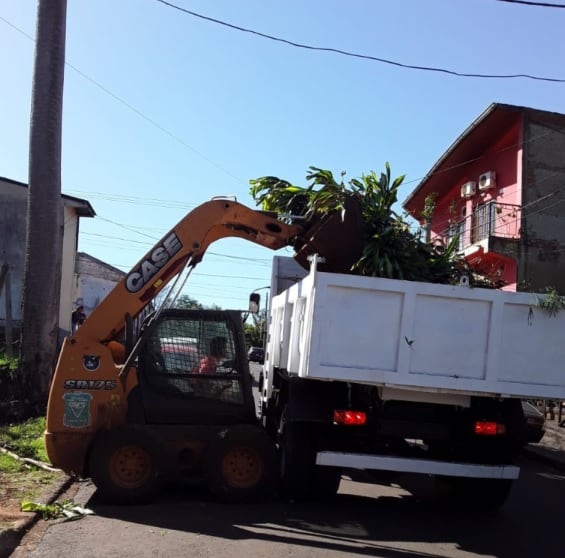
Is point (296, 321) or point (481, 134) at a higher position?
point (481, 134)

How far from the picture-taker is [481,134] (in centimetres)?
2298

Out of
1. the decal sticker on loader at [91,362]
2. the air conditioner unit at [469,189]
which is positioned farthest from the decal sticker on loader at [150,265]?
the air conditioner unit at [469,189]

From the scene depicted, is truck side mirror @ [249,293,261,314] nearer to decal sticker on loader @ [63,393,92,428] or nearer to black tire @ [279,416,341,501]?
black tire @ [279,416,341,501]

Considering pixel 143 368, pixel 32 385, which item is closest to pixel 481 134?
pixel 32 385

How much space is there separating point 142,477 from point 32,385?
5.53 meters

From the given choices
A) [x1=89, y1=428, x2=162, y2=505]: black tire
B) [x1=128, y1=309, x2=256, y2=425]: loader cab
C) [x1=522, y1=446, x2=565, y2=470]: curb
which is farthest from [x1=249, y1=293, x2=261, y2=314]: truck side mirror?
[x1=522, y1=446, x2=565, y2=470]: curb

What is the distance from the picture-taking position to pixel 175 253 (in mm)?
7770

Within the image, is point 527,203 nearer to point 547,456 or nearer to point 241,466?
point 547,456

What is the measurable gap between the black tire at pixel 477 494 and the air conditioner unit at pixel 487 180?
16503 millimetres

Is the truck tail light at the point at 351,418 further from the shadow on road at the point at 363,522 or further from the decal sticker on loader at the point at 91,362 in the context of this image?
the decal sticker on loader at the point at 91,362

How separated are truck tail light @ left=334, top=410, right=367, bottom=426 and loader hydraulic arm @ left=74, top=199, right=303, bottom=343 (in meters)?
2.32

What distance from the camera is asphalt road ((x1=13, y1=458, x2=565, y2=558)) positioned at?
18.2 feet

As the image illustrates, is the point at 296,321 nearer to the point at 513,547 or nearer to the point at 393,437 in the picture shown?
the point at 393,437

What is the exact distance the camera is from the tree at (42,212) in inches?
459
